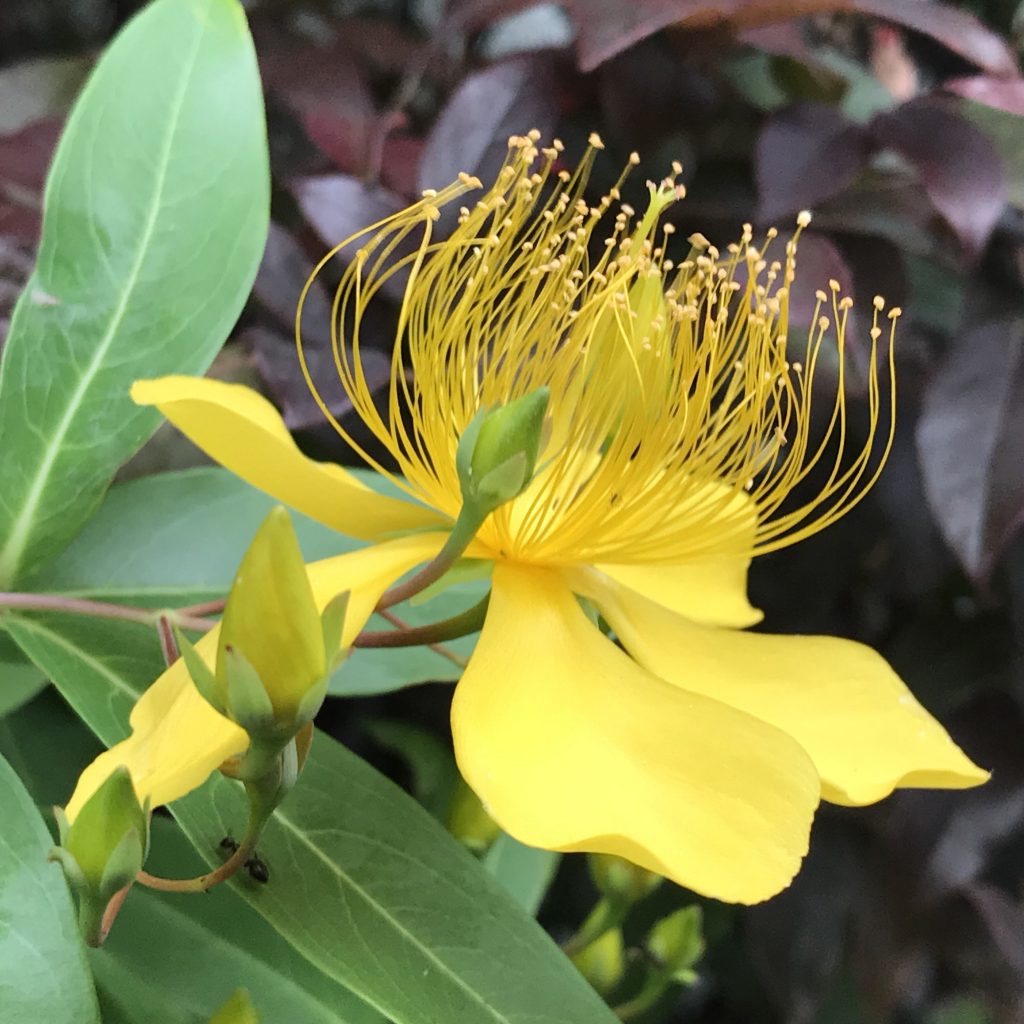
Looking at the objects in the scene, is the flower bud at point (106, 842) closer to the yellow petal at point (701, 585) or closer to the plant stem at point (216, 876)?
the plant stem at point (216, 876)

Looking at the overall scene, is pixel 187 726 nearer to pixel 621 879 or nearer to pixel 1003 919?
pixel 621 879

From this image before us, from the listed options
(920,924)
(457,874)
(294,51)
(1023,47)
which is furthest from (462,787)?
(1023,47)

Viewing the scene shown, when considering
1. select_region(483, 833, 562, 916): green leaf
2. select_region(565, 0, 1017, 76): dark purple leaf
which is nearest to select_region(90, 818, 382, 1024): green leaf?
select_region(483, 833, 562, 916): green leaf

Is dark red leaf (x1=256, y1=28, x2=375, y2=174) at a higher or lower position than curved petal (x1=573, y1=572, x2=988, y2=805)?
higher

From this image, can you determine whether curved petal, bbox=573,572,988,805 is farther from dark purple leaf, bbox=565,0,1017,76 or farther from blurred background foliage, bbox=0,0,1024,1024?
dark purple leaf, bbox=565,0,1017,76

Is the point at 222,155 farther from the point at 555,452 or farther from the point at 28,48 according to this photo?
the point at 28,48

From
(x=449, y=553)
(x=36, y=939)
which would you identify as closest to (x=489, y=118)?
(x=449, y=553)

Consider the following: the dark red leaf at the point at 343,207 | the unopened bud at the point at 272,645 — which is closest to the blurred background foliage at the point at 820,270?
the dark red leaf at the point at 343,207
